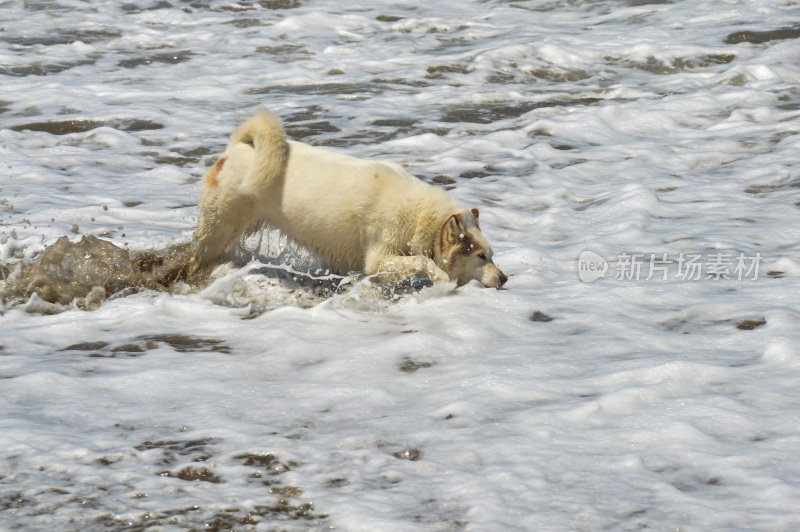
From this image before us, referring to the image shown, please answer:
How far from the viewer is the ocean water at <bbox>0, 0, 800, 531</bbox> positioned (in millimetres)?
3807

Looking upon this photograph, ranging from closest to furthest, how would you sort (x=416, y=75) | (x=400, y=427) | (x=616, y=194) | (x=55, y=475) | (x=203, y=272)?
1. (x=55, y=475)
2. (x=400, y=427)
3. (x=203, y=272)
4. (x=616, y=194)
5. (x=416, y=75)

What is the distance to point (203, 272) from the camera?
22.2ft

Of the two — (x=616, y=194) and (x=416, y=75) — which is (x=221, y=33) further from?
(x=616, y=194)

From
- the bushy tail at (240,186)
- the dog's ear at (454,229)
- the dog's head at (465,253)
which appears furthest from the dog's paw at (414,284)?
the bushy tail at (240,186)

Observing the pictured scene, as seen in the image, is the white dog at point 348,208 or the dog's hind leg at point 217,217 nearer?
the white dog at point 348,208

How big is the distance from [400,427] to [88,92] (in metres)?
9.12

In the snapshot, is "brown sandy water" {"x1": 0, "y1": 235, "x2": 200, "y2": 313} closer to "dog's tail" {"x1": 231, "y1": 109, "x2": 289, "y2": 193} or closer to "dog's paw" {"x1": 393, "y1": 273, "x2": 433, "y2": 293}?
"dog's tail" {"x1": 231, "y1": 109, "x2": 289, "y2": 193}

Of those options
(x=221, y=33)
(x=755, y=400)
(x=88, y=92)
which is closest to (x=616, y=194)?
(x=755, y=400)

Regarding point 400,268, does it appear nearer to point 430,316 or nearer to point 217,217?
point 430,316

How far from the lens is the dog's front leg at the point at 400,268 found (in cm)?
618

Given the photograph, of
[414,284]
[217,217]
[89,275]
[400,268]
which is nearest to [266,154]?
[217,217]

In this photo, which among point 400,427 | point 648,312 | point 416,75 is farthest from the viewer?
point 416,75

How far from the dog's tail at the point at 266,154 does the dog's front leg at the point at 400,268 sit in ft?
2.80

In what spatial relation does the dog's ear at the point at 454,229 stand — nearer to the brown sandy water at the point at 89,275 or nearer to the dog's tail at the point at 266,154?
the dog's tail at the point at 266,154
